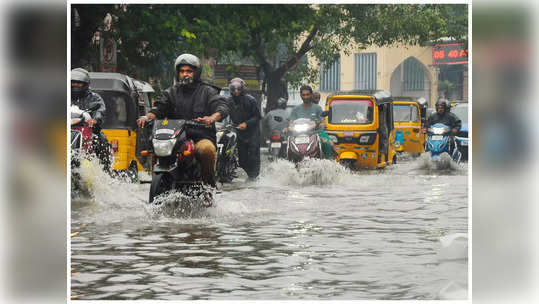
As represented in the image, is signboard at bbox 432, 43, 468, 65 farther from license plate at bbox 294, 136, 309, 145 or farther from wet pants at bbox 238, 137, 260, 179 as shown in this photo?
wet pants at bbox 238, 137, 260, 179

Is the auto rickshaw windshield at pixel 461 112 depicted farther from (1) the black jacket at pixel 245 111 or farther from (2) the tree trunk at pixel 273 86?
(1) the black jacket at pixel 245 111

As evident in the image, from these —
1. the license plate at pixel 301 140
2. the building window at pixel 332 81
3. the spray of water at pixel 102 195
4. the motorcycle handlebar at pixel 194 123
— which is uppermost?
the building window at pixel 332 81

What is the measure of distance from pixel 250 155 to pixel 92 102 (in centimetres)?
490

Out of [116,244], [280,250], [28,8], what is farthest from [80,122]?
[28,8]

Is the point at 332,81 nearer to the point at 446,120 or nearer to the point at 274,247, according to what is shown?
the point at 446,120

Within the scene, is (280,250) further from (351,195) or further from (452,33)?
(452,33)

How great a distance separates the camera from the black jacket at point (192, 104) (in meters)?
10.2

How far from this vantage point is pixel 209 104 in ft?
33.6

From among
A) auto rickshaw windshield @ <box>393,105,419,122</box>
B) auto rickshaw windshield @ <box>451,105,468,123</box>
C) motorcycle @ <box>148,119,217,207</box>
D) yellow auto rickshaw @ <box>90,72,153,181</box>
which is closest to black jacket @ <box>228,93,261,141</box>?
yellow auto rickshaw @ <box>90,72,153,181</box>

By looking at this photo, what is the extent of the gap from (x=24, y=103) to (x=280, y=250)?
4.68 meters

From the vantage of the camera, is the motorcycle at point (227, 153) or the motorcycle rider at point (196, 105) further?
the motorcycle at point (227, 153)

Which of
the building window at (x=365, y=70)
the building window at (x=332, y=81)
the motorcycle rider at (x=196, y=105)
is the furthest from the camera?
the building window at (x=365, y=70)

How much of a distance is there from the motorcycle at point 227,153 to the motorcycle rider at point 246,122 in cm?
27

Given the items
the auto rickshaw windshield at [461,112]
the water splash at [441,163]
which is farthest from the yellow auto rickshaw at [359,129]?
the auto rickshaw windshield at [461,112]
